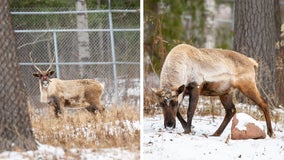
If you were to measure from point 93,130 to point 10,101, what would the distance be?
2.18 ft

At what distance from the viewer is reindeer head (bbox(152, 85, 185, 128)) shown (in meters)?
6.42

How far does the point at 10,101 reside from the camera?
6.88 meters

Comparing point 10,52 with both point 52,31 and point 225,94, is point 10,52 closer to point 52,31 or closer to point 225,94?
point 225,94

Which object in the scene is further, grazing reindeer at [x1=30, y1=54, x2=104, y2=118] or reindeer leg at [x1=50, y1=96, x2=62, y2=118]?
grazing reindeer at [x1=30, y1=54, x2=104, y2=118]

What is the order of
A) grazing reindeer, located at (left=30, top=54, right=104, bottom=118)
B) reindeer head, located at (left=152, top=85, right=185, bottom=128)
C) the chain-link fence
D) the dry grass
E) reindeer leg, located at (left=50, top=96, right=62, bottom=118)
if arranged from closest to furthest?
1. reindeer head, located at (left=152, top=85, right=185, bottom=128)
2. the dry grass
3. reindeer leg, located at (left=50, top=96, right=62, bottom=118)
4. grazing reindeer, located at (left=30, top=54, right=104, bottom=118)
5. the chain-link fence

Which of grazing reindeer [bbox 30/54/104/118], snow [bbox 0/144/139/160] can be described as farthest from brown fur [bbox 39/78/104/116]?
snow [bbox 0/144/139/160]

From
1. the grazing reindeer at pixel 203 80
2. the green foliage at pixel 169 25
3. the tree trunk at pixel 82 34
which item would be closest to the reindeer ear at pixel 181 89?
the grazing reindeer at pixel 203 80

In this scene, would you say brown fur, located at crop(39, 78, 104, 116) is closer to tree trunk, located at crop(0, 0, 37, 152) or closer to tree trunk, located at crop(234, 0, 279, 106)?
tree trunk, located at crop(0, 0, 37, 152)

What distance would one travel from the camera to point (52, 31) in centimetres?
1014

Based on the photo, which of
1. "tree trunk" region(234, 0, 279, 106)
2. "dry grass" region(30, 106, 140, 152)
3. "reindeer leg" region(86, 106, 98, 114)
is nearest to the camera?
"dry grass" region(30, 106, 140, 152)

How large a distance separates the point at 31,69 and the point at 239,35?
3541mm

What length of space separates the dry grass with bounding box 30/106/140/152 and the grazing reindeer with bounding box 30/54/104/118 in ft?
2.63

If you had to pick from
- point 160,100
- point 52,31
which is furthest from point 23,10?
point 160,100

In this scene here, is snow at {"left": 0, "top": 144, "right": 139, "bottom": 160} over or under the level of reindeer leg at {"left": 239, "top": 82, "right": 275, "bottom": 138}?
under
